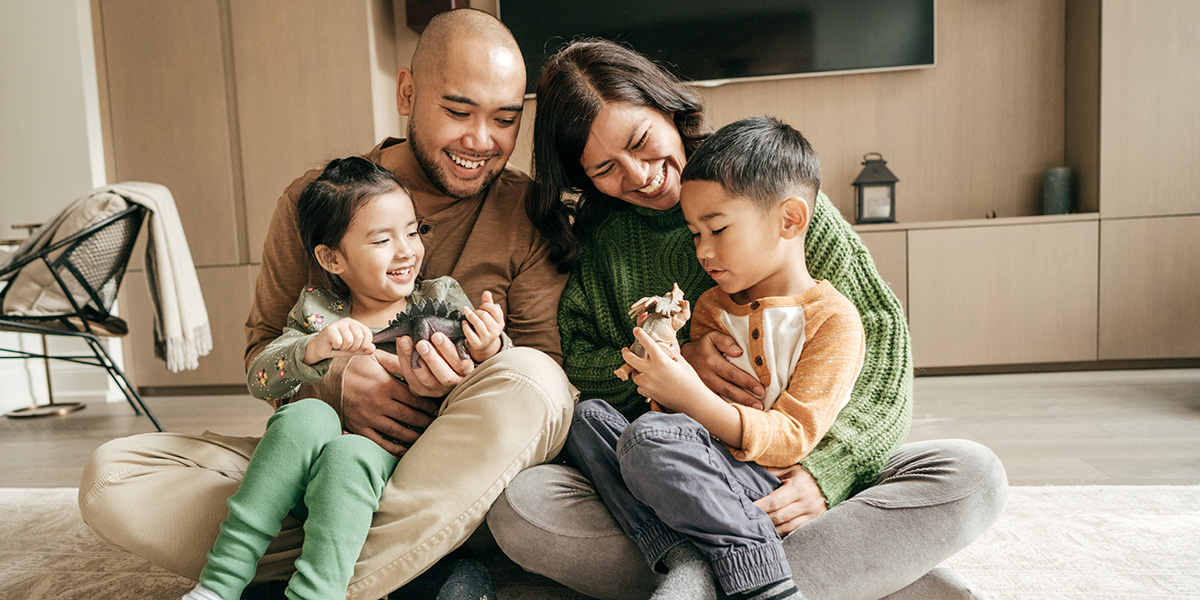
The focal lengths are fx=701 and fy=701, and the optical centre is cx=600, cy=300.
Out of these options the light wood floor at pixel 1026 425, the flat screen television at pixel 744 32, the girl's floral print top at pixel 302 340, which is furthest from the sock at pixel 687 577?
the flat screen television at pixel 744 32

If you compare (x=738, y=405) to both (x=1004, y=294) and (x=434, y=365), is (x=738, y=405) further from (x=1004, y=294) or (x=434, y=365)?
(x=1004, y=294)

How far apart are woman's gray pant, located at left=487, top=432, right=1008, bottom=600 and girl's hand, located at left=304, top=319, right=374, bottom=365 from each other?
296 mm

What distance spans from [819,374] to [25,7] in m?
3.97

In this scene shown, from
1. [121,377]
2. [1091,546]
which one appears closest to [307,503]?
[1091,546]

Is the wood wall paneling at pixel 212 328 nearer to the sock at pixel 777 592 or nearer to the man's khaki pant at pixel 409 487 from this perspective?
the man's khaki pant at pixel 409 487

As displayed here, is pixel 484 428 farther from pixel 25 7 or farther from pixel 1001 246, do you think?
pixel 25 7

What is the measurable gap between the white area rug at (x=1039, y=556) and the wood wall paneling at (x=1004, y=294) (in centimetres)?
155

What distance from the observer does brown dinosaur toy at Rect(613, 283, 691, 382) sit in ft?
3.23

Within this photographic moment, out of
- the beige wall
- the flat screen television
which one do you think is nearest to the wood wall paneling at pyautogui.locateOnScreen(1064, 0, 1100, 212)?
the flat screen television

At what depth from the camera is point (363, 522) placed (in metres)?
0.88

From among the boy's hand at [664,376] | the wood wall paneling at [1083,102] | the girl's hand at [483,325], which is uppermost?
the wood wall paneling at [1083,102]

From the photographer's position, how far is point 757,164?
106cm

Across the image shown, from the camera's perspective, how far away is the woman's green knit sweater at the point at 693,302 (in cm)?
104

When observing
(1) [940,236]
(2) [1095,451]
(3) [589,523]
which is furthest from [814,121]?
(3) [589,523]
